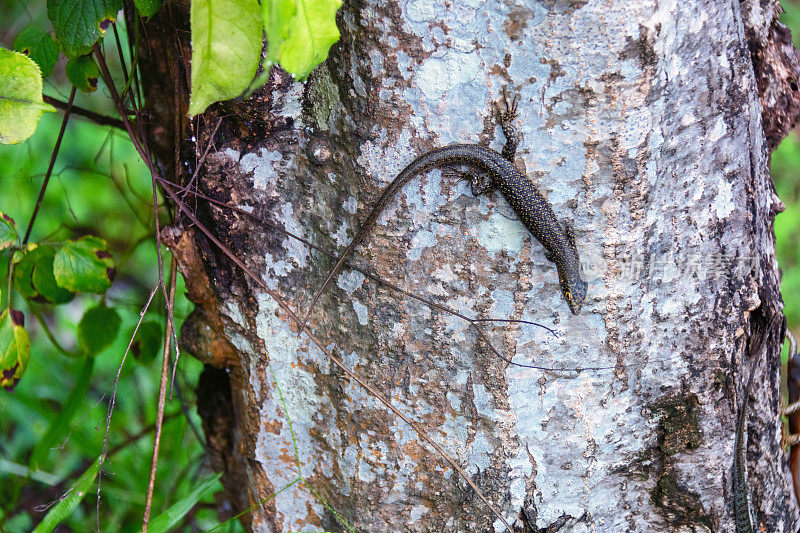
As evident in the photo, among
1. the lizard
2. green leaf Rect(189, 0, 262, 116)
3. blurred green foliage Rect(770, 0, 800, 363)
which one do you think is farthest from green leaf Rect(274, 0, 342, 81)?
blurred green foliage Rect(770, 0, 800, 363)

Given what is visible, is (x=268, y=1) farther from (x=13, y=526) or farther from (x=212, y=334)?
(x=13, y=526)

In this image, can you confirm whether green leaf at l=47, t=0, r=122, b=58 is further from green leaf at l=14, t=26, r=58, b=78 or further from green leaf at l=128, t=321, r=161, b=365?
green leaf at l=128, t=321, r=161, b=365

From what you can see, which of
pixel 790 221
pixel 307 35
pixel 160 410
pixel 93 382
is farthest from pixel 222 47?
pixel 790 221

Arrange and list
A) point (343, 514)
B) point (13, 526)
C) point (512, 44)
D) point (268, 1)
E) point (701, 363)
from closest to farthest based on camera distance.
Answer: point (268, 1), point (512, 44), point (701, 363), point (343, 514), point (13, 526)

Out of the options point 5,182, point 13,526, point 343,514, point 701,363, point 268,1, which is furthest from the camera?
point 5,182

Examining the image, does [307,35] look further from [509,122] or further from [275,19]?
[509,122]

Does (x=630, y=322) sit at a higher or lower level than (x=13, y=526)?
higher

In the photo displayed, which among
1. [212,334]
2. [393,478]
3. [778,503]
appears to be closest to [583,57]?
[393,478]
